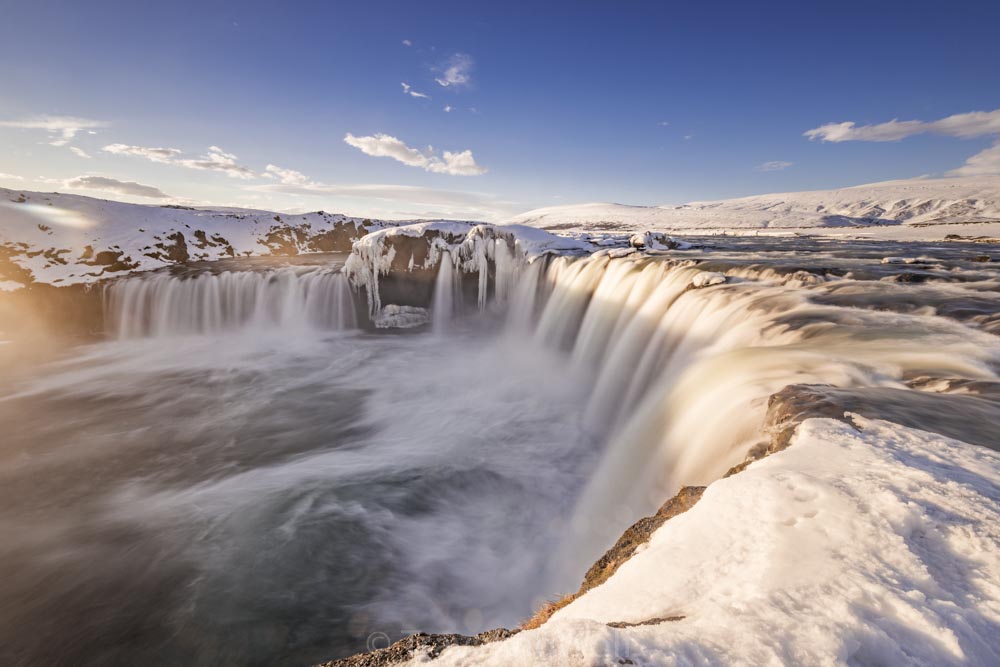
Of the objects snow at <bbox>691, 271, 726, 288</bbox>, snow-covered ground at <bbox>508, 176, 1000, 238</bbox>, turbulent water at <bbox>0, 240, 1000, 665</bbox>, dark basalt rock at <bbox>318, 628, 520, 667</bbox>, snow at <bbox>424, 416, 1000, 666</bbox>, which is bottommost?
turbulent water at <bbox>0, 240, 1000, 665</bbox>

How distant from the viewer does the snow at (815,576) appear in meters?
1.28

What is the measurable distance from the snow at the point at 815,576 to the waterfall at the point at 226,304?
18.5 m

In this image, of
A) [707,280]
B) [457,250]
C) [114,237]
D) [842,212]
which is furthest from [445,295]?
[842,212]

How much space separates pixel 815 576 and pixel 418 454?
7.27 m

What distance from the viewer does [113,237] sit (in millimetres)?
22859

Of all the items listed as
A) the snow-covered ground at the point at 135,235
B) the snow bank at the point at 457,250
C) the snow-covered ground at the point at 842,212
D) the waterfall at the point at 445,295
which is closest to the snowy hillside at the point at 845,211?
the snow-covered ground at the point at 842,212

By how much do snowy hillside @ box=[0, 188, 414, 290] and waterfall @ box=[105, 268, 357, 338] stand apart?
3.13m

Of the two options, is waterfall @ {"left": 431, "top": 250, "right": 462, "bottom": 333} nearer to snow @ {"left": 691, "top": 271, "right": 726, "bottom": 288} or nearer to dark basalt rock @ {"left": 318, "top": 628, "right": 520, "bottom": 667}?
snow @ {"left": 691, "top": 271, "right": 726, "bottom": 288}

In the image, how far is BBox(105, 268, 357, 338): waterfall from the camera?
60.2 feet

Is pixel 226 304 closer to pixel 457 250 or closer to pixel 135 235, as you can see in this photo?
pixel 135 235

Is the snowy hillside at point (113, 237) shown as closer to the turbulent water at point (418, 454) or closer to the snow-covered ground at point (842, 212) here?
the turbulent water at point (418, 454)

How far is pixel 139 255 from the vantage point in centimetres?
2216

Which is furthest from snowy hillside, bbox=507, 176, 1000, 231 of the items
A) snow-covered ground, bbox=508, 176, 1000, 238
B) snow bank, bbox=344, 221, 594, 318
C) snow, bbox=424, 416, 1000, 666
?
snow, bbox=424, 416, 1000, 666

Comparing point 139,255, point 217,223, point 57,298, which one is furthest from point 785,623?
point 217,223
